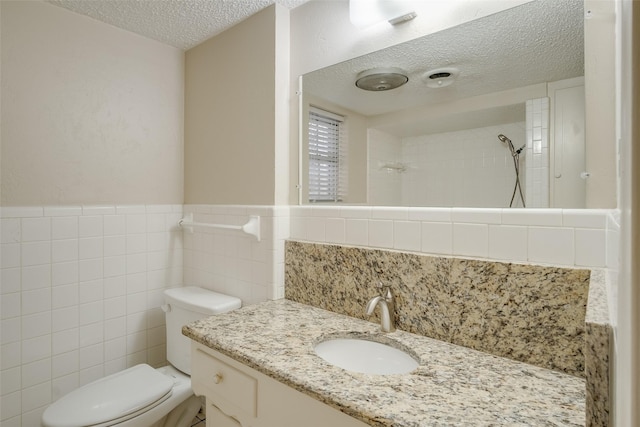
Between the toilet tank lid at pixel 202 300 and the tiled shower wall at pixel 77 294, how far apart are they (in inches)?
11.4

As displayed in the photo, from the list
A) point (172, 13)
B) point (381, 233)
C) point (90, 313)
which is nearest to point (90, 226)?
point (90, 313)

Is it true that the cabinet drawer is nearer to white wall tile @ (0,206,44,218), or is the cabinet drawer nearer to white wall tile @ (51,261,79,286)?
white wall tile @ (51,261,79,286)

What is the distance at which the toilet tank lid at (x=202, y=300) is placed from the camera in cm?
166

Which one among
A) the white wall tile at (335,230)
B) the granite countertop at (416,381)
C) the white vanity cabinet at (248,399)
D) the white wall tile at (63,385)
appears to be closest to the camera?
the granite countertop at (416,381)

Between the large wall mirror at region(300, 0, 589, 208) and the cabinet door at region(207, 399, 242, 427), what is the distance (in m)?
0.93

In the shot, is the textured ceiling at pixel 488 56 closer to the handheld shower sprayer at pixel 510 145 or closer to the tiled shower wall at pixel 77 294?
the handheld shower sprayer at pixel 510 145

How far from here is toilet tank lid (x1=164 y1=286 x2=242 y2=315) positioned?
1.66m

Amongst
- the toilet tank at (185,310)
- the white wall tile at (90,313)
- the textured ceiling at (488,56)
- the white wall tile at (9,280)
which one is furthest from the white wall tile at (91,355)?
the textured ceiling at (488,56)

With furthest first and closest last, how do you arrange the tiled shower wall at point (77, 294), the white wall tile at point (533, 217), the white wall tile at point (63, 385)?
the white wall tile at point (63, 385)
the tiled shower wall at point (77, 294)
the white wall tile at point (533, 217)

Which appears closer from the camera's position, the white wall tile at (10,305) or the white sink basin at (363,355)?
the white sink basin at (363,355)

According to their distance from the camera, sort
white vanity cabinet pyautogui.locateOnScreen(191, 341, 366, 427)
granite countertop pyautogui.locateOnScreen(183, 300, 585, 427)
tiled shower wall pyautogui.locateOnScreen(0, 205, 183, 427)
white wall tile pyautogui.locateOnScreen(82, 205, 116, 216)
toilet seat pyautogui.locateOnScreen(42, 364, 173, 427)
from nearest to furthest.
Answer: granite countertop pyautogui.locateOnScreen(183, 300, 585, 427)
white vanity cabinet pyautogui.locateOnScreen(191, 341, 366, 427)
toilet seat pyautogui.locateOnScreen(42, 364, 173, 427)
tiled shower wall pyautogui.locateOnScreen(0, 205, 183, 427)
white wall tile pyautogui.locateOnScreen(82, 205, 116, 216)

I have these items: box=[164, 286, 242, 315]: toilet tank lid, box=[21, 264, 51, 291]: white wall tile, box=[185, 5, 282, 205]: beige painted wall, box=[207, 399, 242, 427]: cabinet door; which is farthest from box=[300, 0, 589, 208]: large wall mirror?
box=[21, 264, 51, 291]: white wall tile

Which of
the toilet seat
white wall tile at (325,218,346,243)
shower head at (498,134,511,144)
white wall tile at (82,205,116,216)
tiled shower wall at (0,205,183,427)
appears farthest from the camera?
white wall tile at (82,205,116,216)

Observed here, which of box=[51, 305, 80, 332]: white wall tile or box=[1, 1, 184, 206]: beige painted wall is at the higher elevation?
box=[1, 1, 184, 206]: beige painted wall
